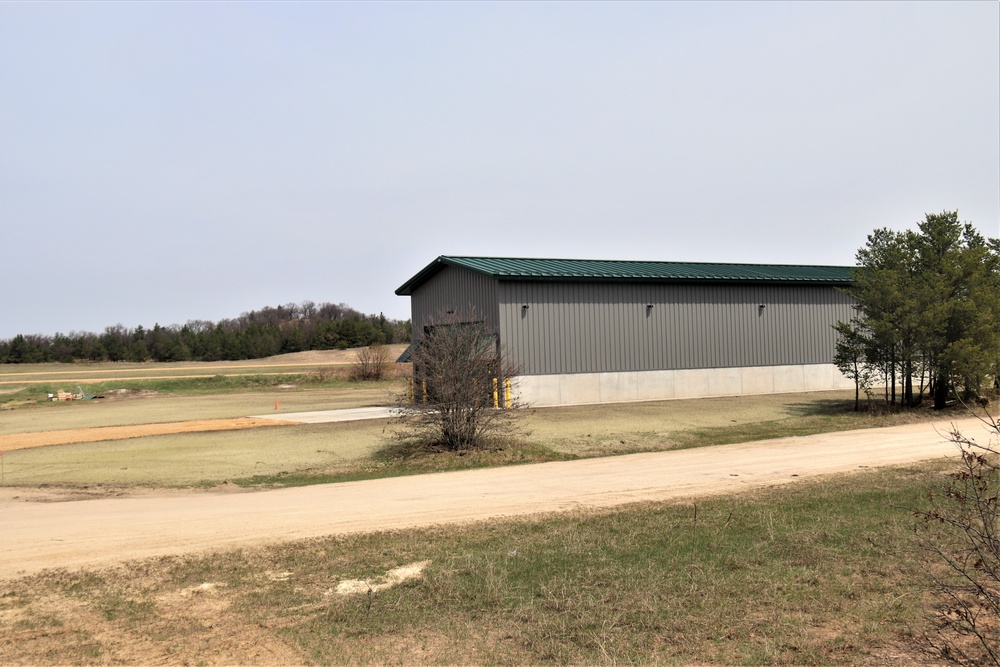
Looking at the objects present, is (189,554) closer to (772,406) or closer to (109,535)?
(109,535)

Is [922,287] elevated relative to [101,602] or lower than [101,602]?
elevated

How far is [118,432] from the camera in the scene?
2634 centimetres

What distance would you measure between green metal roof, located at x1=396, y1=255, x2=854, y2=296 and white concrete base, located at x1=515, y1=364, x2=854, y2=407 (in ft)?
13.2

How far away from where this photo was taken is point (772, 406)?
30031 mm

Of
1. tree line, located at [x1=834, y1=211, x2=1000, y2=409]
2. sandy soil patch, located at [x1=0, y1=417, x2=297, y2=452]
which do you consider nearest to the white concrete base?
tree line, located at [x1=834, y1=211, x2=1000, y2=409]

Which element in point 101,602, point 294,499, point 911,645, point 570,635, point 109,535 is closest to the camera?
point 911,645

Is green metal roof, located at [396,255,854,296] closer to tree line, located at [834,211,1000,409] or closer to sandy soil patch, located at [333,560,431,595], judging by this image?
tree line, located at [834,211,1000,409]

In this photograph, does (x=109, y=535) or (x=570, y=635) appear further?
(x=109, y=535)

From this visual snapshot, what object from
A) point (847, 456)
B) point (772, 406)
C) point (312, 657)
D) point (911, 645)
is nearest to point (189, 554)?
point (312, 657)

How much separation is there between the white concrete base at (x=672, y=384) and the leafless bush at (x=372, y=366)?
30614 millimetres

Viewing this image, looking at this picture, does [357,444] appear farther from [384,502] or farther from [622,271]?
[622,271]

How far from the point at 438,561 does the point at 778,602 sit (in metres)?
3.81

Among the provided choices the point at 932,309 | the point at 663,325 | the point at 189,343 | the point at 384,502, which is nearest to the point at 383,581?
the point at 384,502

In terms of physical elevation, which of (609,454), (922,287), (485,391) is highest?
(922,287)
